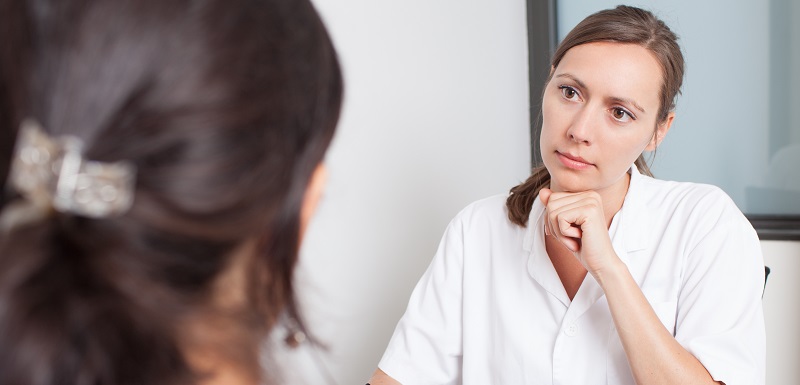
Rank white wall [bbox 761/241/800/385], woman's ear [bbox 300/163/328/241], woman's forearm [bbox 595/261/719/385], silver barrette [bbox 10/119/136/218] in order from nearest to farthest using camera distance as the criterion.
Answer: silver barrette [bbox 10/119/136/218], woman's ear [bbox 300/163/328/241], woman's forearm [bbox 595/261/719/385], white wall [bbox 761/241/800/385]

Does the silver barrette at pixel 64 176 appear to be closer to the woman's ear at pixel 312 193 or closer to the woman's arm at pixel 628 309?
the woman's ear at pixel 312 193

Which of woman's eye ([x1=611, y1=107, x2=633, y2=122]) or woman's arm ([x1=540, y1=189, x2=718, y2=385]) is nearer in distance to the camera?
woman's arm ([x1=540, y1=189, x2=718, y2=385])

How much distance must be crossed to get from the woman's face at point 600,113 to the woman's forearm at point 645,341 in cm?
22

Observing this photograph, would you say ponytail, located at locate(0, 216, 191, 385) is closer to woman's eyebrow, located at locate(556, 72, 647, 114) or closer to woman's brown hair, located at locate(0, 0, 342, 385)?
woman's brown hair, located at locate(0, 0, 342, 385)

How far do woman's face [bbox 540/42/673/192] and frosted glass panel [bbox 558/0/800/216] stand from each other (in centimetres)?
78

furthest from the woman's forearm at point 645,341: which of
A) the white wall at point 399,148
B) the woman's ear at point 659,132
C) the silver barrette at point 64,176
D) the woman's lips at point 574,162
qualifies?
the silver barrette at point 64,176

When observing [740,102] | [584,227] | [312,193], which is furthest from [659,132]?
[312,193]

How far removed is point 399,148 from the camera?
1830 mm

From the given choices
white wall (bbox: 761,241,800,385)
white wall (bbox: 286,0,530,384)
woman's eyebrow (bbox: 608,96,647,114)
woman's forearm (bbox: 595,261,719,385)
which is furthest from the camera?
white wall (bbox: 761,241,800,385)

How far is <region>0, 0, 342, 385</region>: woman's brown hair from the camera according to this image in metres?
0.51


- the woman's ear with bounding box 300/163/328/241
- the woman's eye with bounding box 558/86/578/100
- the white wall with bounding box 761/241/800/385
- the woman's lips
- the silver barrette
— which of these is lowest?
the white wall with bounding box 761/241/800/385

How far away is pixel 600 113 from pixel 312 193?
0.85m

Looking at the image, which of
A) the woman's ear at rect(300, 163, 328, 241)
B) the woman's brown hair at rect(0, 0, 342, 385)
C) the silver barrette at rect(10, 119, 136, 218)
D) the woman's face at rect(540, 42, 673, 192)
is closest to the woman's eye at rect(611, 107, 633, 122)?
the woman's face at rect(540, 42, 673, 192)

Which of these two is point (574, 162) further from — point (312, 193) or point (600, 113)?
point (312, 193)
